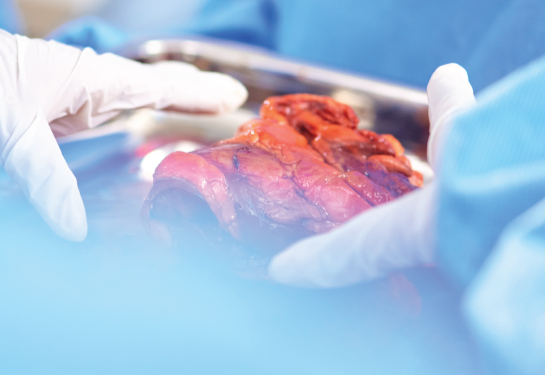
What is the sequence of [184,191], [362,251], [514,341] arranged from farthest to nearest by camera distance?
[184,191] → [362,251] → [514,341]

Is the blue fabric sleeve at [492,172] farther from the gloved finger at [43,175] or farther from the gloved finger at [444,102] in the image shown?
the gloved finger at [43,175]

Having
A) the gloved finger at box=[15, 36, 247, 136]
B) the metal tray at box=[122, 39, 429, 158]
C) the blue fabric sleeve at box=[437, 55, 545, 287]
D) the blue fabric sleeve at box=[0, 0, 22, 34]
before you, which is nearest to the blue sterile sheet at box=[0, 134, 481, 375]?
the blue fabric sleeve at box=[437, 55, 545, 287]

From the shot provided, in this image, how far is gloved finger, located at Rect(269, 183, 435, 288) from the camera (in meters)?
0.42

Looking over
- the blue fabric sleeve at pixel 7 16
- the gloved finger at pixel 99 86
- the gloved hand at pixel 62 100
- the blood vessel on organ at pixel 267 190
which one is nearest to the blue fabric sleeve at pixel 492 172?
the blood vessel on organ at pixel 267 190

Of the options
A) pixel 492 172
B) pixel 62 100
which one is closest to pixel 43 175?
pixel 62 100

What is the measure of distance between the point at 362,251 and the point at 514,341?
0.52 feet

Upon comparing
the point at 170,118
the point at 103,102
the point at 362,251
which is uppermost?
the point at 362,251

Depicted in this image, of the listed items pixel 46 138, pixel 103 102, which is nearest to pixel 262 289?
pixel 46 138

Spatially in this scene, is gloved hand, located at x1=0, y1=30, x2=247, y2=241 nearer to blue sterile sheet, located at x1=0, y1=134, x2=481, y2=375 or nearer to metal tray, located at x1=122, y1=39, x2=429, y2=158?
blue sterile sheet, located at x1=0, y1=134, x2=481, y2=375

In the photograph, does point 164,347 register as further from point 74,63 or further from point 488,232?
point 74,63

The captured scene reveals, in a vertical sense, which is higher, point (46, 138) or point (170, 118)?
point (46, 138)

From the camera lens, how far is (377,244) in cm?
43

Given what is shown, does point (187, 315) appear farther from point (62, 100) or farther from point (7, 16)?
point (7, 16)

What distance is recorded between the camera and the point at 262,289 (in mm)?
518
